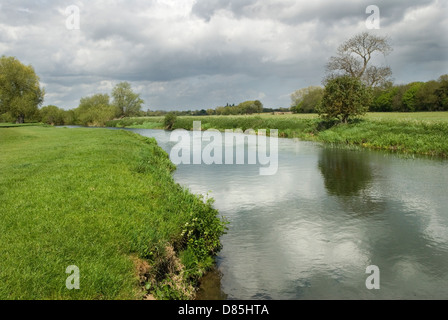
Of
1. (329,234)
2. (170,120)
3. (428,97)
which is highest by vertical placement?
(428,97)

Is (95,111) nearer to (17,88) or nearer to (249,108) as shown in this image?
(17,88)

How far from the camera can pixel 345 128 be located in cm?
4097

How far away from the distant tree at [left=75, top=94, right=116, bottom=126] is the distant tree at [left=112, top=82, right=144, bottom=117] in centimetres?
355

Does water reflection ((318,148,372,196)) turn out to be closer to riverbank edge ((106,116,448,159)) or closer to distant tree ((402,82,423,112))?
riverbank edge ((106,116,448,159))

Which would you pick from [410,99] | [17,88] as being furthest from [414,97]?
[17,88]

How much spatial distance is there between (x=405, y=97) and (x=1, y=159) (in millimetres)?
84716

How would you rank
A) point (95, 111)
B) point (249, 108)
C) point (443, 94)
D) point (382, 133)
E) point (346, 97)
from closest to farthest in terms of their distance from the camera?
1. point (382, 133)
2. point (346, 97)
3. point (443, 94)
4. point (95, 111)
5. point (249, 108)

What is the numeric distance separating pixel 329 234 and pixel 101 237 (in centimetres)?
683

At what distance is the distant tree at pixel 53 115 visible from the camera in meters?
112

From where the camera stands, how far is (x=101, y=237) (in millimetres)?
6762

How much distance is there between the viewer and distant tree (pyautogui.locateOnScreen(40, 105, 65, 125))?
112 meters
